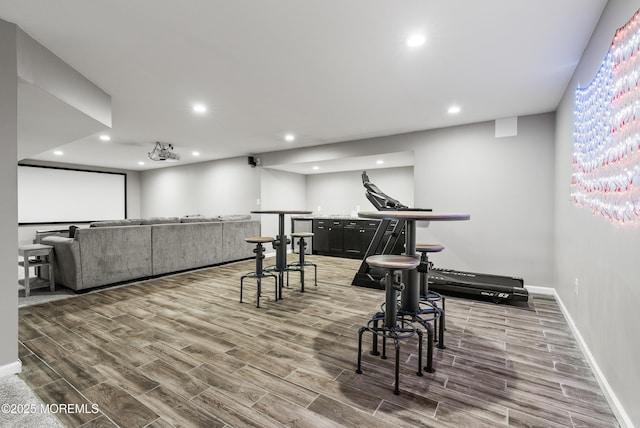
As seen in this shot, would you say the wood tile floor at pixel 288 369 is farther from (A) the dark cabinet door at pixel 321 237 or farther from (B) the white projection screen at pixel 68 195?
(B) the white projection screen at pixel 68 195

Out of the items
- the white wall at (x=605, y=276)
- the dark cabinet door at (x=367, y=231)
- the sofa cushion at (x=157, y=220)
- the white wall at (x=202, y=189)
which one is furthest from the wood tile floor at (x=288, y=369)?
the white wall at (x=202, y=189)

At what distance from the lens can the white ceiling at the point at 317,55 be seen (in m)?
1.95

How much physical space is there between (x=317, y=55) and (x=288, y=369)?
99.3 inches

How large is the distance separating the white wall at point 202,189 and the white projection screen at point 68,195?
833mm

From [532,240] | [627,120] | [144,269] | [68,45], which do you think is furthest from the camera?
[144,269]

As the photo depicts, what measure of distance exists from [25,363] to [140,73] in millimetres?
2595

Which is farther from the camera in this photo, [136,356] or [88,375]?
[136,356]

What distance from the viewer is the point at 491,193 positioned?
432cm

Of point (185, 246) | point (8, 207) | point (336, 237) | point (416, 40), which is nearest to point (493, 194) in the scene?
point (416, 40)

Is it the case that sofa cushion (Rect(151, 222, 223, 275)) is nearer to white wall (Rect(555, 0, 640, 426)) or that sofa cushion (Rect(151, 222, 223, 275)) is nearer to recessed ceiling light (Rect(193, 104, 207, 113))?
recessed ceiling light (Rect(193, 104, 207, 113))

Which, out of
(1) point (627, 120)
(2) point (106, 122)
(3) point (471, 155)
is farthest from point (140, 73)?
(3) point (471, 155)

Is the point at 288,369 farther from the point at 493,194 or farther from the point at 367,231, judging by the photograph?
the point at 367,231

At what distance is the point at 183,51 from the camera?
2.46 meters

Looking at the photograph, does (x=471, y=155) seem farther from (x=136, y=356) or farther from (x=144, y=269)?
(x=144, y=269)
